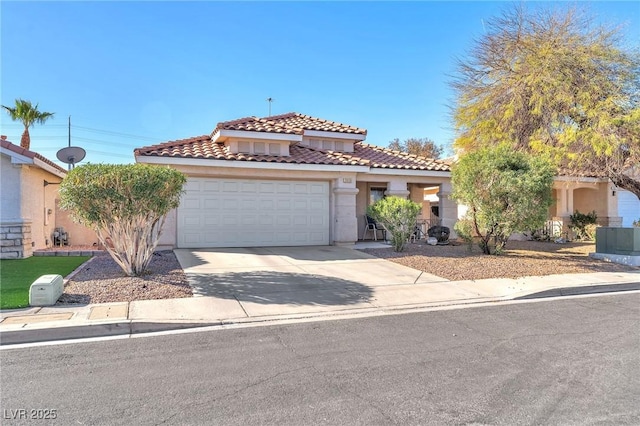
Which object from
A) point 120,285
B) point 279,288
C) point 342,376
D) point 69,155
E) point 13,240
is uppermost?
point 69,155

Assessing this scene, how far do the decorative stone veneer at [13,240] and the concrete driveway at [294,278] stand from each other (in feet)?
14.9

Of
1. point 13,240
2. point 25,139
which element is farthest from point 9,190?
point 25,139

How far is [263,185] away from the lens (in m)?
14.4

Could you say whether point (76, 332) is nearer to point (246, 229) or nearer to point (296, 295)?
point (296, 295)

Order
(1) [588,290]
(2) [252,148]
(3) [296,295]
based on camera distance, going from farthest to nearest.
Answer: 1. (2) [252,148]
2. (1) [588,290]
3. (3) [296,295]

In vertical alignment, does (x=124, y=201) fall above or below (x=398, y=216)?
above

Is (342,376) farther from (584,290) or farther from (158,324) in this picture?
(584,290)

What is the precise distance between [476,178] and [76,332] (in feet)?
35.2

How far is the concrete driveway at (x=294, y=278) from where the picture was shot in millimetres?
7367

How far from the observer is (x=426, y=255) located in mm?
12773

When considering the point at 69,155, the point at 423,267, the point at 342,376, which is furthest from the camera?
the point at 69,155

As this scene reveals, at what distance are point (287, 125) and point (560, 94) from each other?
32.6ft

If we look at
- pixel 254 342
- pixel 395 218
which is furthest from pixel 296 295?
pixel 395 218

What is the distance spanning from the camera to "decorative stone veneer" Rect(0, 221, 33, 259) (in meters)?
12.1
